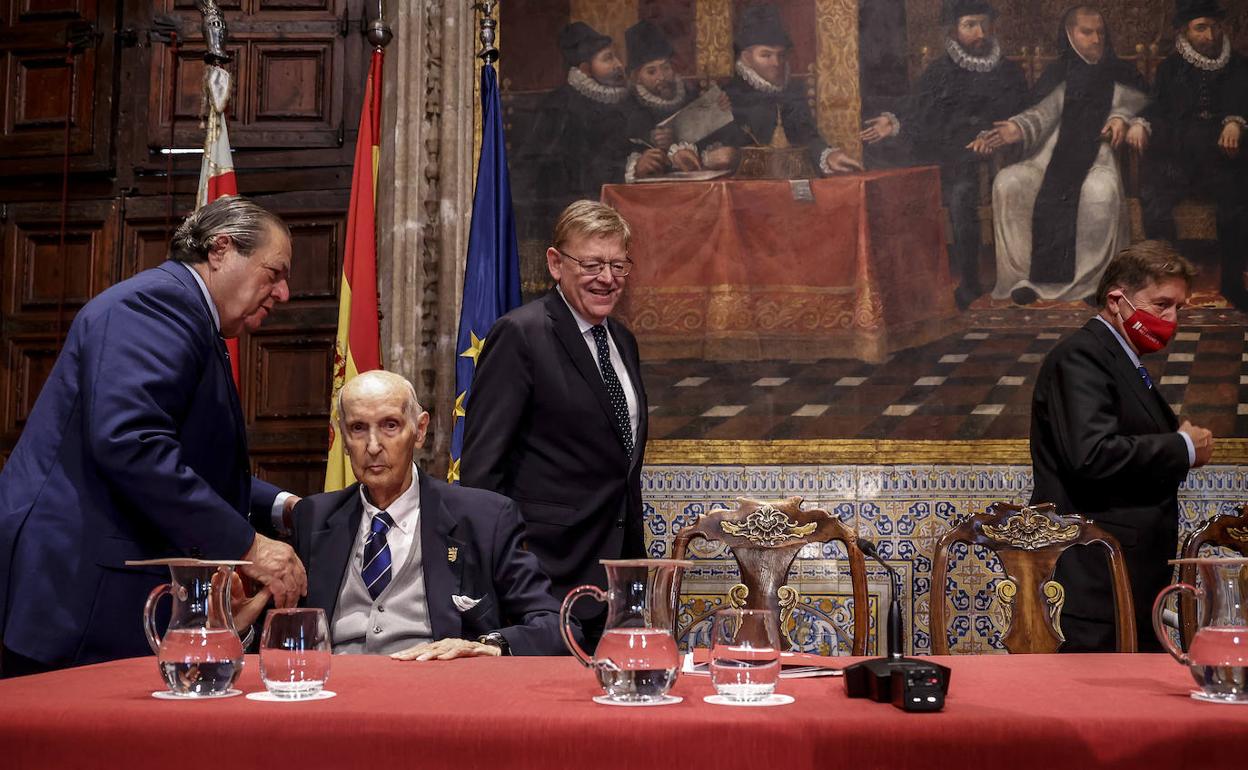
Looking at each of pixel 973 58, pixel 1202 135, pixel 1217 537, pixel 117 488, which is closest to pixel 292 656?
pixel 117 488

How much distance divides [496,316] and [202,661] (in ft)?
10.6

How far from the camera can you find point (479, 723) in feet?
4.99

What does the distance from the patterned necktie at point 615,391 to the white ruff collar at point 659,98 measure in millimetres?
1805

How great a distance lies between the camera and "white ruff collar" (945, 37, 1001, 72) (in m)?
5.25

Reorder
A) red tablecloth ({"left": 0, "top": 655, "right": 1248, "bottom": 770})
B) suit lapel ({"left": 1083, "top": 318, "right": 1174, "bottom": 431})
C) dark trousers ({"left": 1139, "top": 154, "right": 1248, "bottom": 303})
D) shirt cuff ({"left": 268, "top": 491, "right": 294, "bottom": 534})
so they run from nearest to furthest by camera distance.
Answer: red tablecloth ({"left": 0, "top": 655, "right": 1248, "bottom": 770}) < shirt cuff ({"left": 268, "top": 491, "right": 294, "bottom": 534}) < suit lapel ({"left": 1083, "top": 318, "right": 1174, "bottom": 431}) < dark trousers ({"left": 1139, "top": 154, "right": 1248, "bottom": 303})

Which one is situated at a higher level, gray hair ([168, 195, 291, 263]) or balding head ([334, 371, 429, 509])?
gray hair ([168, 195, 291, 263])

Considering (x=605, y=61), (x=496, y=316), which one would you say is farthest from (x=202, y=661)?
(x=605, y=61)

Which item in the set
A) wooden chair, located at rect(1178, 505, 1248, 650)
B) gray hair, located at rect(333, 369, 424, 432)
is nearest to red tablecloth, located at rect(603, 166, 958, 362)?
wooden chair, located at rect(1178, 505, 1248, 650)

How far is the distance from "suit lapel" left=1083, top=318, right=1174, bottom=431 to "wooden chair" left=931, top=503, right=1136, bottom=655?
90cm

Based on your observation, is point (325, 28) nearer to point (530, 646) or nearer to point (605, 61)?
point (605, 61)

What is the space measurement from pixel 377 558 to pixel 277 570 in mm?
243

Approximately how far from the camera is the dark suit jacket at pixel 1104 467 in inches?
138

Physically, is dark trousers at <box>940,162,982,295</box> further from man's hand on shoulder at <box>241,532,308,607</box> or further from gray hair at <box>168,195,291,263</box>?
man's hand on shoulder at <box>241,532,308,607</box>

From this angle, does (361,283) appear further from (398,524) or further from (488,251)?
(398,524)
